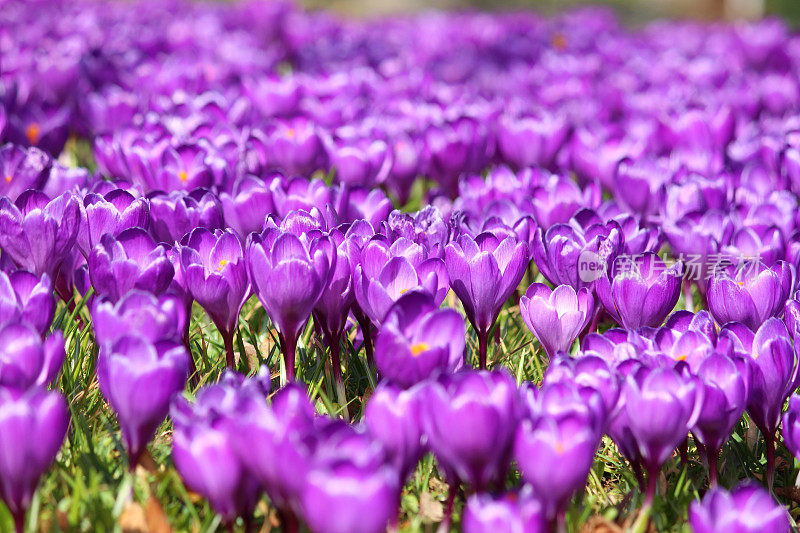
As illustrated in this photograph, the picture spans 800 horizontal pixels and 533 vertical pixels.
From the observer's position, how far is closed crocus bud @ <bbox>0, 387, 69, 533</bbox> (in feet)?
5.24

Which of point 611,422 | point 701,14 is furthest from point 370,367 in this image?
point 701,14

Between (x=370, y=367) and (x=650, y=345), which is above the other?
(x=650, y=345)

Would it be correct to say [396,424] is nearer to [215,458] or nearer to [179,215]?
[215,458]

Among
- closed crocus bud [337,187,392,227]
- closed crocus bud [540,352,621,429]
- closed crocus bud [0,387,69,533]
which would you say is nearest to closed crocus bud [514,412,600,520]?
closed crocus bud [540,352,621,429]

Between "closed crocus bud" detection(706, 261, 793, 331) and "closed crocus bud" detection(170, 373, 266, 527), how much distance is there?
4.77ft

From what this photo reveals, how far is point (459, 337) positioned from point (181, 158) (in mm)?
1763

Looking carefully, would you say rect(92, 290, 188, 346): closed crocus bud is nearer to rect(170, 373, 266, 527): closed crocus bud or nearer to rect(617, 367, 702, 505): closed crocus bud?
rect(170, 373, 266, 527): closed crocus bud

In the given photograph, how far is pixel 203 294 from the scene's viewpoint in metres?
2.20

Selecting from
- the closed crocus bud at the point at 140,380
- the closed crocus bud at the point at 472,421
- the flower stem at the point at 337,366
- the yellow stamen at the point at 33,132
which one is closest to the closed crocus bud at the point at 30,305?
the closed crocus bud at the point at 140,380

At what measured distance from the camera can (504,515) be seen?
5.07ft

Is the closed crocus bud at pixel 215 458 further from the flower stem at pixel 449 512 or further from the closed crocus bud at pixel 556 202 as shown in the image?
the closed crocus bud at pixel 556 202

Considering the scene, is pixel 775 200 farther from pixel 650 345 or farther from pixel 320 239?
pixel 320 239

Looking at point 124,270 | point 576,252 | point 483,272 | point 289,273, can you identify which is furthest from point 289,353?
point 576,252

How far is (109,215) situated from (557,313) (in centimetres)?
134
